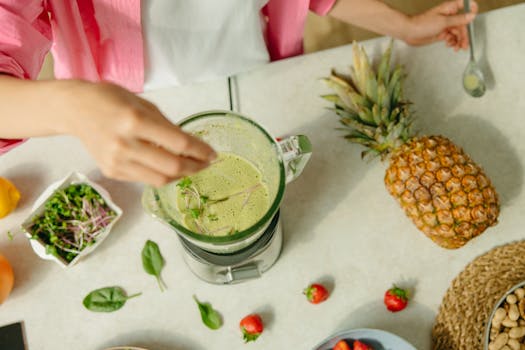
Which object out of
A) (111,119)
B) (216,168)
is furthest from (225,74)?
(111,119)

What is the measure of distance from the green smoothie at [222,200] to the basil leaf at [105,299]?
0.91 feet

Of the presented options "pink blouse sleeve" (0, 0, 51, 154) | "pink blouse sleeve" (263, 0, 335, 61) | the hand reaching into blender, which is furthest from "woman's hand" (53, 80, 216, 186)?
"pink blouse sleeve" (263, 0, 335, 61)

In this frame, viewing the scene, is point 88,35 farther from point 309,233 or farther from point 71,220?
point 309,233

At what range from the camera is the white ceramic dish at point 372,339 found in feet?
3.02

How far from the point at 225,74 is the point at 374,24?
32 centimetres

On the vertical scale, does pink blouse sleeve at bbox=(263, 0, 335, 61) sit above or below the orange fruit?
above

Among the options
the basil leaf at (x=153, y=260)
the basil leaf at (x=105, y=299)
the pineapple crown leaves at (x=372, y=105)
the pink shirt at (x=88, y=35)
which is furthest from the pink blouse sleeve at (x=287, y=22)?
the basil leaf at (x=105, y=299)

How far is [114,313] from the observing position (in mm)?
1010

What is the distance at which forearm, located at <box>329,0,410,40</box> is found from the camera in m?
1.08

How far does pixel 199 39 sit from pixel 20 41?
1.17ft

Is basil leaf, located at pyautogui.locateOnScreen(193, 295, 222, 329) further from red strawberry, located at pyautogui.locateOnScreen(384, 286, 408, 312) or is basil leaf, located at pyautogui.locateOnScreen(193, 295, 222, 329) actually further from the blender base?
red strawberry, located at pyautogui.locateOnScreen(384, 286, 408, 312)

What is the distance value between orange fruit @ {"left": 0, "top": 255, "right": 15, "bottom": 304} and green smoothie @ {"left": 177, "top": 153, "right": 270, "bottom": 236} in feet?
1.29

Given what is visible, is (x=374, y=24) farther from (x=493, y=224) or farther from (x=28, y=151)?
(x=28, y=151)

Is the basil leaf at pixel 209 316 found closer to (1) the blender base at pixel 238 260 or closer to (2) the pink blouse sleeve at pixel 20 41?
(1) the blender base at pixel 238 260
